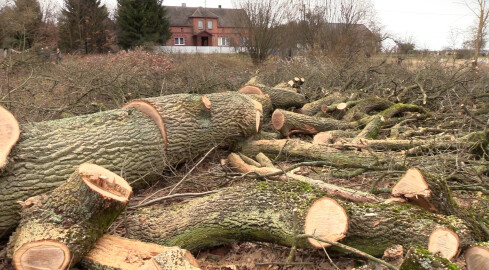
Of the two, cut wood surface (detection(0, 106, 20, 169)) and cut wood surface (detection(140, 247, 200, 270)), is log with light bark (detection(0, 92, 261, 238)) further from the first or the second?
cut wood surface (detection(140, 247, 200, 270))

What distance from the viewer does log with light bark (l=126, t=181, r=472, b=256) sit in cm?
262

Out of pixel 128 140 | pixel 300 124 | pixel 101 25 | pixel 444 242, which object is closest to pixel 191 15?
pixel 101 25

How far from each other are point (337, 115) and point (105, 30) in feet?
71.9

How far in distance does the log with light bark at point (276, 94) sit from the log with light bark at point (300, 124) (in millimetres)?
926

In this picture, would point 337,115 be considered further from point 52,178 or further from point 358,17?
point 358,17

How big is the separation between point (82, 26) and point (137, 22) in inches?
146

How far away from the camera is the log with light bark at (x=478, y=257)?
2.20 metres

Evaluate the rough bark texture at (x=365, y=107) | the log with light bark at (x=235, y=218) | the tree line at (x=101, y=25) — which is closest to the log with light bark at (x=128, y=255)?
the log with light bark at (x=235, y=218)

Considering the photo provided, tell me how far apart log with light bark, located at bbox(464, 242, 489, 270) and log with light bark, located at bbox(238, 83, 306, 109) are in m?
4.99

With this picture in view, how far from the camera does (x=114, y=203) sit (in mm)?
2627

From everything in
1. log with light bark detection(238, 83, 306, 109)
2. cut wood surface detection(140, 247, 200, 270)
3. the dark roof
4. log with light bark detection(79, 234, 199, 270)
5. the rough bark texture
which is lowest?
log with light bark detection(79, 234, 199, 270)

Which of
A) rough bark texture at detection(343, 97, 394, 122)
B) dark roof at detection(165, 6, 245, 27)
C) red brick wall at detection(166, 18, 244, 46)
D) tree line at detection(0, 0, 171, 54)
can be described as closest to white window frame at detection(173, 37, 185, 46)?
red brick wall at detection(166, 18, 244, 46)

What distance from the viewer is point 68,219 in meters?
2.61

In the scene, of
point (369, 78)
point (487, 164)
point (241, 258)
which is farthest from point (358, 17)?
point (241, 258)
